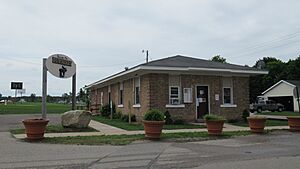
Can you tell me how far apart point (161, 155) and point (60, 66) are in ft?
32.0

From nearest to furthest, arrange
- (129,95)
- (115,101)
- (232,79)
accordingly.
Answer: (232,79)
(129,95)
(115,101)

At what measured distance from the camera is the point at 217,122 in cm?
1531

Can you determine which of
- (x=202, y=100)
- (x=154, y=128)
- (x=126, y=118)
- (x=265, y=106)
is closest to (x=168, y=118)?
(x=202, y=100)

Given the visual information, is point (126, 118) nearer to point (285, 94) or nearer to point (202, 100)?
point (202, 100)

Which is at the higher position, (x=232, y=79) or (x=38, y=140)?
(x=232, y=79)

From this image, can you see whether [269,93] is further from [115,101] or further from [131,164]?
[131,164]

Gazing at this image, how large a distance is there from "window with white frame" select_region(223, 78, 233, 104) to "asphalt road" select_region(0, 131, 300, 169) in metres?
9.36

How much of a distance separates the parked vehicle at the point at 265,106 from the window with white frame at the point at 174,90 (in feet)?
99.3

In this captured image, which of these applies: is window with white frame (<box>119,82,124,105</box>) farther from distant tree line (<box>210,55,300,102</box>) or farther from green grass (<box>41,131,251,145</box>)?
distant tree line (<box>210,55,300,102</box>)

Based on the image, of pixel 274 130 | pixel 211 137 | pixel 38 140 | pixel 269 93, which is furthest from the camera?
pixel 269 93

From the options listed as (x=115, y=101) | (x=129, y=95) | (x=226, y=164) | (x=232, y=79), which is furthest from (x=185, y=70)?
(x=226, y=164)

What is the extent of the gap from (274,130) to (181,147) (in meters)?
7.82

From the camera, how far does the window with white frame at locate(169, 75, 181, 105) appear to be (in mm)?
21828

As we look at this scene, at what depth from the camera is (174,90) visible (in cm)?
2194
